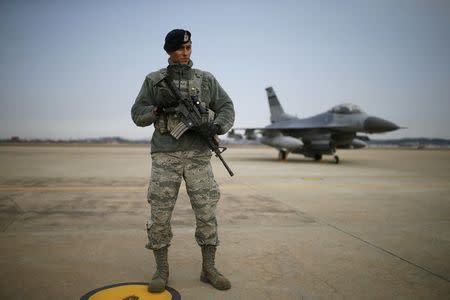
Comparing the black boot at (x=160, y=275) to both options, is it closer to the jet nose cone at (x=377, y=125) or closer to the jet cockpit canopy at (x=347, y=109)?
the jet nose cone at (x=377, y=125)

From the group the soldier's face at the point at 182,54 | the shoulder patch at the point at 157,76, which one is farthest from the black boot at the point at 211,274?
the soldier's face at the point at 182,54

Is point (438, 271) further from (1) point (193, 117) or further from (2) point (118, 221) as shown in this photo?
(2) point (118, 221)

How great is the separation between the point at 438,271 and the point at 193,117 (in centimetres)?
256

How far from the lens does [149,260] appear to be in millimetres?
3357

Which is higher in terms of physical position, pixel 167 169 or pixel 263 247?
pixel 167 169

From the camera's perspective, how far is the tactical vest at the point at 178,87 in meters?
2.86

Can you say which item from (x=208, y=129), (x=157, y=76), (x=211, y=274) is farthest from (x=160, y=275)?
(x=157, y=76)

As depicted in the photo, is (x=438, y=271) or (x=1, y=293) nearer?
(x=1, y=293)

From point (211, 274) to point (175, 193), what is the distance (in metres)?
0.72

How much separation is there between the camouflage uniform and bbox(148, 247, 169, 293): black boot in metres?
0.07

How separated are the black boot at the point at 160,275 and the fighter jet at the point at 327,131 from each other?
15049mm

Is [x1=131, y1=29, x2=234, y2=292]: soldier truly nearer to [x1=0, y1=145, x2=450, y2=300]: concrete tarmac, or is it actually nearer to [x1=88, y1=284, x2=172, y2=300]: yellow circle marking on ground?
[x1=88, y1=284, x2=172, y2=300]: yellow circle marking on ground

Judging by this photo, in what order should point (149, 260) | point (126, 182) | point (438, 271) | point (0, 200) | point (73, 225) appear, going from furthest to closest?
point (126, 182), point (0, 200), point (73, 225), point (149, 260), point (438, 271)

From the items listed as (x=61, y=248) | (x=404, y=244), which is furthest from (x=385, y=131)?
(x=61, y=248)
